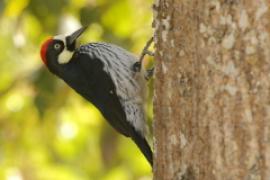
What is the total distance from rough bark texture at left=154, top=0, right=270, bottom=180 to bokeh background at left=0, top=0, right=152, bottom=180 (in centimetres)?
163

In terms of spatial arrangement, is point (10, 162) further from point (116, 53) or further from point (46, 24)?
point (116, 53)

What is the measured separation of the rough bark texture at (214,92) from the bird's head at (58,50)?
139cm

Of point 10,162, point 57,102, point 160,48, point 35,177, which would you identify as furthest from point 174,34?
point 35,177

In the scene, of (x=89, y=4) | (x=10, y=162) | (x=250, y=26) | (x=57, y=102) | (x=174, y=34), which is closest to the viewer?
(x=250, y=26)

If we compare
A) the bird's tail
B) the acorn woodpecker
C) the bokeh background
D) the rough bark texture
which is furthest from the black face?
the rough bark texture

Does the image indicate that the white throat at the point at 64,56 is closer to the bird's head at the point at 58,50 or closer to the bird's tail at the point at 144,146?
the bird's head at the point at 58,50

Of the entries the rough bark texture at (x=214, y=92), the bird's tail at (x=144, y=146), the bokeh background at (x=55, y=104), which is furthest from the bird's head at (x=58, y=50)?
the rough bark texture at (x=214, y=92)

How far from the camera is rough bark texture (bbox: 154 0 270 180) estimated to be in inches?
115

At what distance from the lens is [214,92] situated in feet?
9.94

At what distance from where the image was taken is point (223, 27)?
3.05m

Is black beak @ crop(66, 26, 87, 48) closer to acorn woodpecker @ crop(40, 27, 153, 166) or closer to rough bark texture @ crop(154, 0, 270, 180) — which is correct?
acorn woodpecker @ crop(40, 27, 153, 166)

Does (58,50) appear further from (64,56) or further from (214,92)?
(214,92)

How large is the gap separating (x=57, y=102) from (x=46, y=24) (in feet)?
1.85

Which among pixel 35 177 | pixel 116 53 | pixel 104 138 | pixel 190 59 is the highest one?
pixel 190 59
